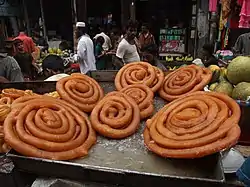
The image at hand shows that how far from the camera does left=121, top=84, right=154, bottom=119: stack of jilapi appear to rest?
6.57 ft

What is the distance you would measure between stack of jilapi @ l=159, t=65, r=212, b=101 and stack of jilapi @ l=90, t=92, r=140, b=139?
385mm

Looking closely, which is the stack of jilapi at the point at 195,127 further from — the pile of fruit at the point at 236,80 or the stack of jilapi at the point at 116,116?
the pile of fruit at the point at 236,80

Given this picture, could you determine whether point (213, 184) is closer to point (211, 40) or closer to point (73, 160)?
point (73, 160)

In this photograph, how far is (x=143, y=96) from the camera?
2143 millimetres

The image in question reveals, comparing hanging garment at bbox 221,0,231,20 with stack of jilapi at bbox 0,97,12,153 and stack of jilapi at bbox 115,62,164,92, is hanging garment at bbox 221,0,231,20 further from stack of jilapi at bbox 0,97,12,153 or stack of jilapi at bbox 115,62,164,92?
stack of jilapi at bbox 0,97,12,153

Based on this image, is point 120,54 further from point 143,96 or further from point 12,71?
point 143,96

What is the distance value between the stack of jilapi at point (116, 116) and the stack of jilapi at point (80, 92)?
0.11 meters

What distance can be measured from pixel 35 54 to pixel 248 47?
5.28 metres

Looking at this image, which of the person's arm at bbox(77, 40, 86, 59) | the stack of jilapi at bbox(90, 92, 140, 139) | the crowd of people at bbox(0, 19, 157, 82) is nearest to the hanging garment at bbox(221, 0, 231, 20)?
the crowd of people at bbox(0, 19, 157, 82)

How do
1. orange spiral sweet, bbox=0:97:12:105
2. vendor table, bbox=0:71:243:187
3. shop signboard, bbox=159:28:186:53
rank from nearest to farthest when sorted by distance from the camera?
vendor table, bbox=0:71:243:187
orange spiral sweet, bbox=0:97:12:105
shop signboard, bbox=159:28:186:53

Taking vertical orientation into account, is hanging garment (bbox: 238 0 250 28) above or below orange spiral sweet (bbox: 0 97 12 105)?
above

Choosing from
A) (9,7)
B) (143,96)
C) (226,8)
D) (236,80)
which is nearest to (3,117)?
(143,96)

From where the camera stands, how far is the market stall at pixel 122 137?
56.2 inches

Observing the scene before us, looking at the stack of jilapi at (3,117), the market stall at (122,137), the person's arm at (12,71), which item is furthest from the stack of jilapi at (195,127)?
the person's arm at (12,71)
